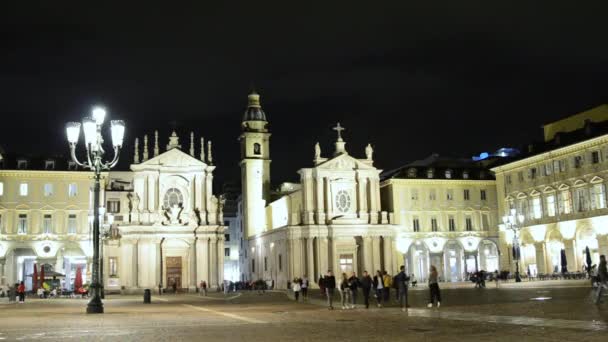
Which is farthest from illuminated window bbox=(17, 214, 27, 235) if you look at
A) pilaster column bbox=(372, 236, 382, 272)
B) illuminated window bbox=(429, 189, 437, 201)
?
illuminated window bbox=(429, 189, 437, 201)

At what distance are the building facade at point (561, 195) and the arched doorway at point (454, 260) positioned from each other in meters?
5.27

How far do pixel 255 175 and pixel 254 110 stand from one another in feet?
28.6

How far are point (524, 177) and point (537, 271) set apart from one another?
997cm

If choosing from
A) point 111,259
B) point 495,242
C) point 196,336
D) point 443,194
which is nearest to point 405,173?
point 443,194

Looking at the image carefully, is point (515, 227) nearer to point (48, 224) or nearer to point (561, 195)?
point (561, 195)

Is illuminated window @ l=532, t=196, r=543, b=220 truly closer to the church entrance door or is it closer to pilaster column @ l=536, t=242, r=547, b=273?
pilaster column @ l=536, t=242, r=547, b=273

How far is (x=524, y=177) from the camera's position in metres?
76.2

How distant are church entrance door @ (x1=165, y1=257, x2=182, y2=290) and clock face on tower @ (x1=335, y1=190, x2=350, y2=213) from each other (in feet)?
58.9

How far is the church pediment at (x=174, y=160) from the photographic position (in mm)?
76125

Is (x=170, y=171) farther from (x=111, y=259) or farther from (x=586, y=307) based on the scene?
(x=586, y=307)

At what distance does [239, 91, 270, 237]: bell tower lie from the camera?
88.4 metres

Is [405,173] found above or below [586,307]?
above

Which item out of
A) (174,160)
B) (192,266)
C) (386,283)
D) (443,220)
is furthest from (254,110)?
(386,283)

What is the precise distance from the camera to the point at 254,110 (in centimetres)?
9175
